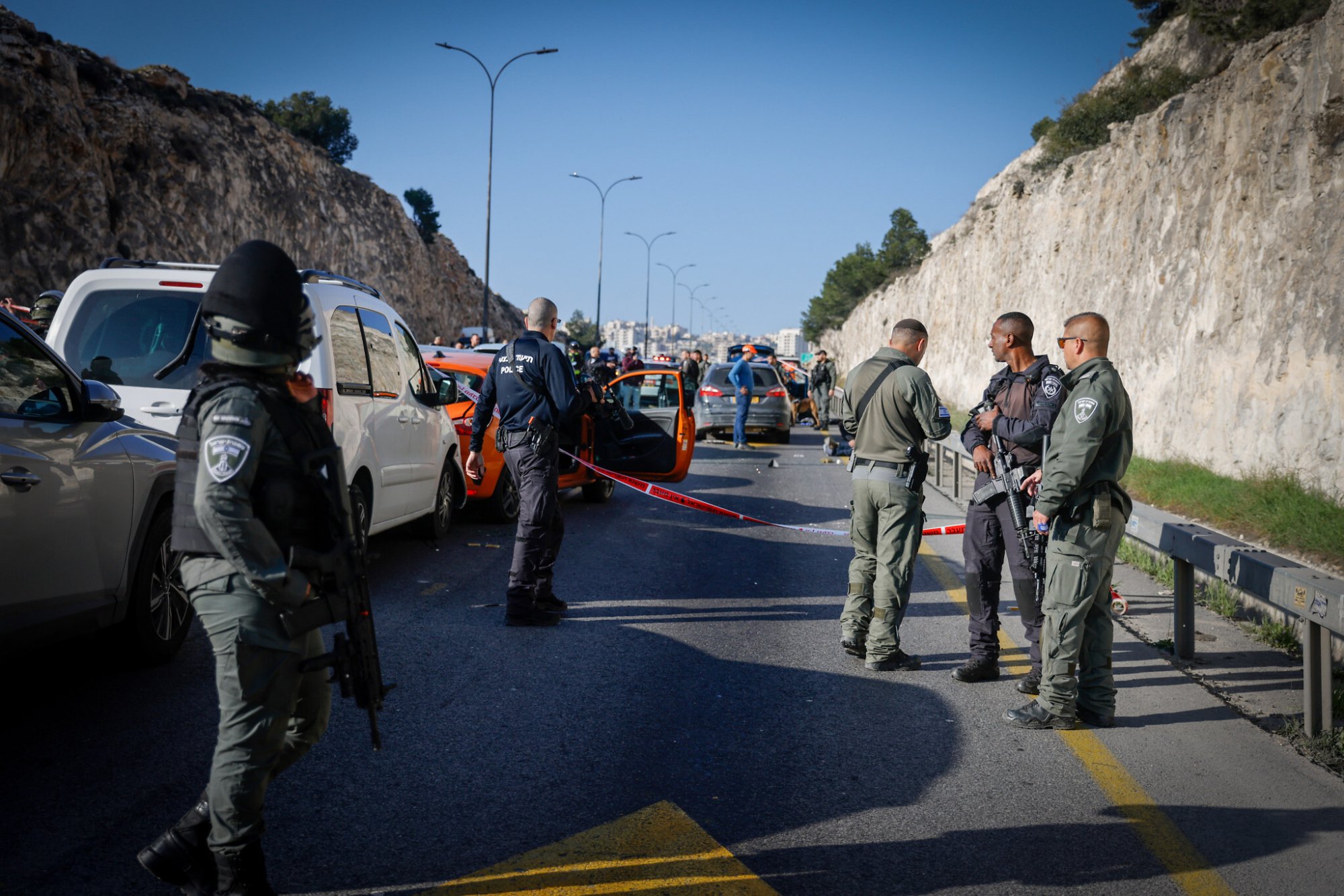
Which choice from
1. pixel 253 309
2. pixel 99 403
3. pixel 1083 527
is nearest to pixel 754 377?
pixel 1083 527

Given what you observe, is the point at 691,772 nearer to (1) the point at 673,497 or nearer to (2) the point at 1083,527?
(2) the point at 1083,527

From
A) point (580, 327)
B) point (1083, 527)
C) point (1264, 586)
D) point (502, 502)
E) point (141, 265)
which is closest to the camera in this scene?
point (1083, 527)

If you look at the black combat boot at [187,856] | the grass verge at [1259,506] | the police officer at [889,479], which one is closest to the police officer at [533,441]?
the police officer at [889,479]

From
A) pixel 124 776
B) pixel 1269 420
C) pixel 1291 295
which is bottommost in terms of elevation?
pixel 124 776

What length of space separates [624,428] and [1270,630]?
654cm

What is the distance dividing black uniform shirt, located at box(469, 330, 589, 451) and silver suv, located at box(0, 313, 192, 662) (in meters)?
2.11

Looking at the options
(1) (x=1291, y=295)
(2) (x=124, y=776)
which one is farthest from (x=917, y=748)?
(1) (x=1291, y=295)

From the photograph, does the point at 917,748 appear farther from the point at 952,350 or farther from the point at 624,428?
the point at 952,350

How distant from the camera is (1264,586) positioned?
5254mm

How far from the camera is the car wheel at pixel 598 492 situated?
12988 mm

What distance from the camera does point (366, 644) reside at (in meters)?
3.21

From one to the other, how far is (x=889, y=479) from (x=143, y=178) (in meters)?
36.9

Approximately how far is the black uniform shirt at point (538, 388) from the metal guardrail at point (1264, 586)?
→ 377cm

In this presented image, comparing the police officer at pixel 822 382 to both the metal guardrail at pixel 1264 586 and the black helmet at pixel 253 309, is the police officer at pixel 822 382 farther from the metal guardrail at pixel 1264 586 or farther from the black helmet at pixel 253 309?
the black helmet at pixel 253 309
